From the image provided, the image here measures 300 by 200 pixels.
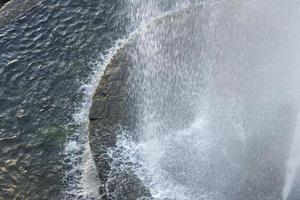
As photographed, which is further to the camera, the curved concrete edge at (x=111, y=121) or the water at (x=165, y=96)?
the water at (x=165, y=96)

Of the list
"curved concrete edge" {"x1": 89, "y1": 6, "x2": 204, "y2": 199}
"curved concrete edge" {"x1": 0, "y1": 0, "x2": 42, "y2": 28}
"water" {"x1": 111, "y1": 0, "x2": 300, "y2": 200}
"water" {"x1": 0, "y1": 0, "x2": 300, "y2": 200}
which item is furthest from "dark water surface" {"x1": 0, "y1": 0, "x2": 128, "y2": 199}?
"water" {"x1": 111, "y1": 0, "x2": 300, "y2": 200}

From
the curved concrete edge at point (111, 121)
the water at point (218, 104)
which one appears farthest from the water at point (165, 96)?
the curved concrete edge at point (111, 121)

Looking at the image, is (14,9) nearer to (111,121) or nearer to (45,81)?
(45,81)

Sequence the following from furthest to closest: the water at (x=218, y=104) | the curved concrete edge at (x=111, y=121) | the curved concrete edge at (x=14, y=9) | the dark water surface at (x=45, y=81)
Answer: the curved concrete edge at (x=14, y=9), the dark water surface at (x=45, y=81), the water at (x=218, y=104), the curved concrete edge at (x=111, y=121)

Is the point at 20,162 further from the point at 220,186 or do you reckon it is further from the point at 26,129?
the point at 220,186

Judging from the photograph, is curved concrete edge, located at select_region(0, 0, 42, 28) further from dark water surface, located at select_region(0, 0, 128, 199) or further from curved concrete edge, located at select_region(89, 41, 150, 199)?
curved concrete edge, located at select_region(89, 41, 150, 199)

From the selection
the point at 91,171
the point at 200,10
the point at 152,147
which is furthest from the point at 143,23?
the point at 91,171

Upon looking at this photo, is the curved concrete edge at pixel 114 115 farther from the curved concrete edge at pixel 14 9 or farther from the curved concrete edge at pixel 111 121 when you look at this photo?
the curved concrete edge at pixel 14 9
